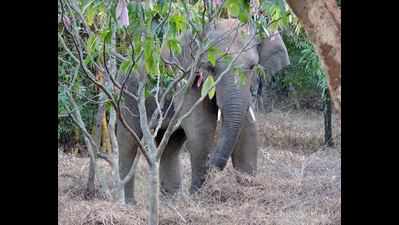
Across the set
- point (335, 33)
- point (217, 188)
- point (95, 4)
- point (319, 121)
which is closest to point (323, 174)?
point (217, 188)

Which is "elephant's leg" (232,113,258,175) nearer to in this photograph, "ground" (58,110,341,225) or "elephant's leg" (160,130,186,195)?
"ground" (58,110,341,225)

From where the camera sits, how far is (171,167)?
8.72 metres

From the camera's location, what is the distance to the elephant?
750 cm

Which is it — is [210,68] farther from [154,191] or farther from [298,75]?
[298,75]

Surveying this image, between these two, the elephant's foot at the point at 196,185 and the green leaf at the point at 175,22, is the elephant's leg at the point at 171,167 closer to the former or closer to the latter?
the elephant's foot at the point at 196,185

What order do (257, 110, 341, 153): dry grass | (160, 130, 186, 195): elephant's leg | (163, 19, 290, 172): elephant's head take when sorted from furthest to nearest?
(257, 110, 341, 153): dry grass, (160, 130, 186, 195): elephant's leg, (163, 19, 290, 172): elephant's head

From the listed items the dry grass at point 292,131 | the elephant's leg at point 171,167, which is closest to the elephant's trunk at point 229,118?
the elephant's leg at point 171,167

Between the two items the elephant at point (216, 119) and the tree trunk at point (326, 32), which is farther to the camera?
the elephant at point (216, 119)

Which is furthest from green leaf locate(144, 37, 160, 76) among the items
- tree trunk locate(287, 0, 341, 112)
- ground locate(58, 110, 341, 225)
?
ground locate(58, 110, 341, 225)

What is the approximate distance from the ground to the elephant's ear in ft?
3.93

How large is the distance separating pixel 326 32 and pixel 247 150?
256 inches

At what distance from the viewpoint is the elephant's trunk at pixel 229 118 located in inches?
294
